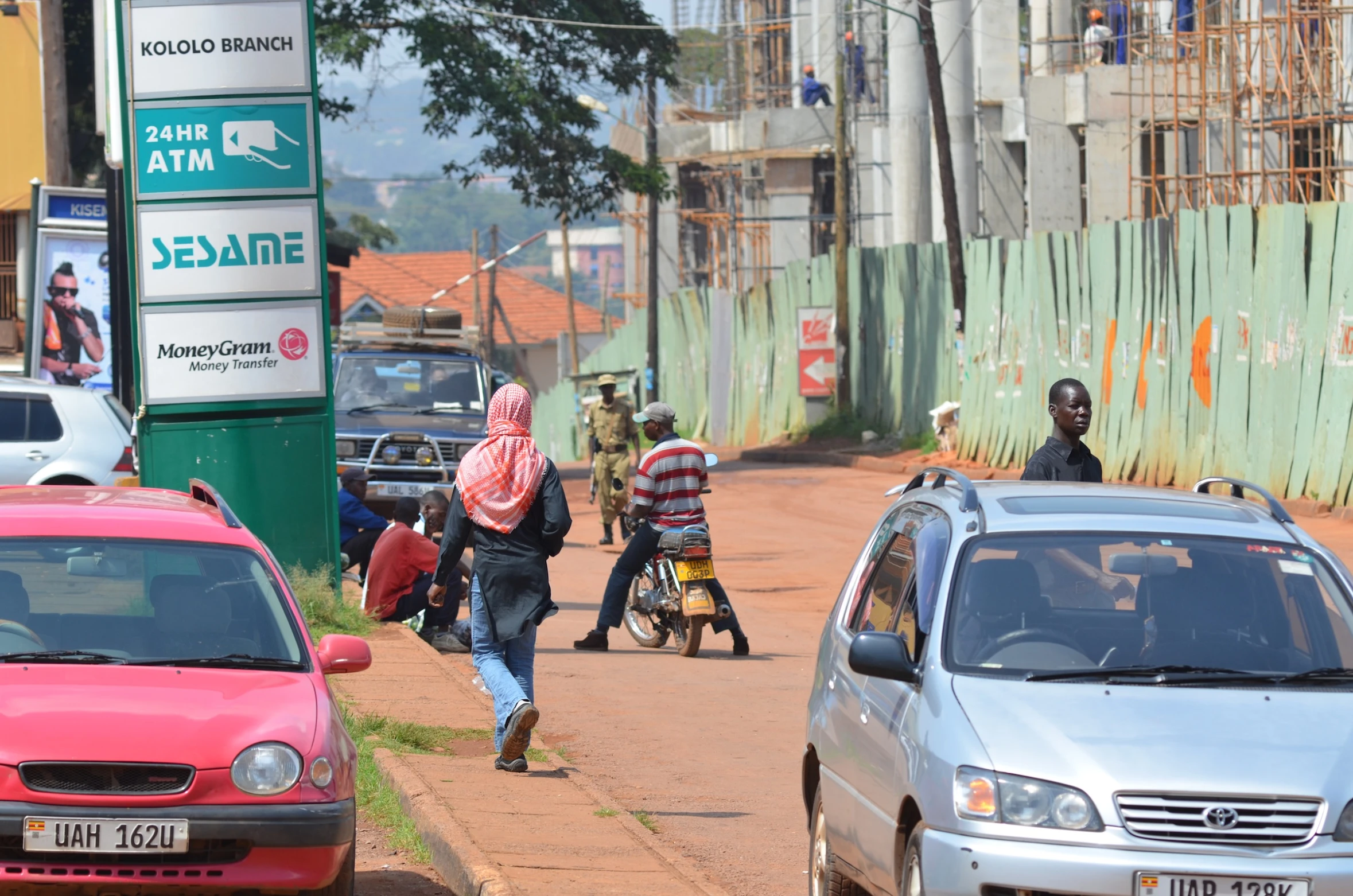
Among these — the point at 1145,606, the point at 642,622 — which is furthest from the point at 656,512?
the point at 1145,606

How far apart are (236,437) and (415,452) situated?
6149 mm

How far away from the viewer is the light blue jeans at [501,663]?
827 centimetres

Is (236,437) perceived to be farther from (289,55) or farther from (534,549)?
(534,549)

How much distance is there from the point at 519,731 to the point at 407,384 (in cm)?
1301

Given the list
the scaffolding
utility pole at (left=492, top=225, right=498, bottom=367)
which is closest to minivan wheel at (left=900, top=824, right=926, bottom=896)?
the scaffolding

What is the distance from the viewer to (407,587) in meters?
12.9

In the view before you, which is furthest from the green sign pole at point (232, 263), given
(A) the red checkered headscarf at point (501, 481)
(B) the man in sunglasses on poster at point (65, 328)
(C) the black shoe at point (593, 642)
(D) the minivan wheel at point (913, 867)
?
(B) the man in sunglasses on poster at point (65, 328)

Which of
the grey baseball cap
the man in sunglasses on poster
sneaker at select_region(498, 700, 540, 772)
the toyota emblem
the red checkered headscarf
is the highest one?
the man in sunglasses on poster

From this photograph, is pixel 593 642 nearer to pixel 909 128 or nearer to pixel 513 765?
pixel 513 765

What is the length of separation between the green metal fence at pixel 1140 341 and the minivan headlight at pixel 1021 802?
47.5 ft

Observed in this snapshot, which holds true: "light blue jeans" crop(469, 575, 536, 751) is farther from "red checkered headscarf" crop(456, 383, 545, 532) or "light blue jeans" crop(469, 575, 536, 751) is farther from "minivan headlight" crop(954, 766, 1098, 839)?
"minivan headlight" crop(954, 766, 1098, 839)

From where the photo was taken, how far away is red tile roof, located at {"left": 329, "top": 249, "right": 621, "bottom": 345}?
84562mm

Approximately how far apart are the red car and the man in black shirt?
3.63m

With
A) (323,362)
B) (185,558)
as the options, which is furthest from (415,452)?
(185,558)
